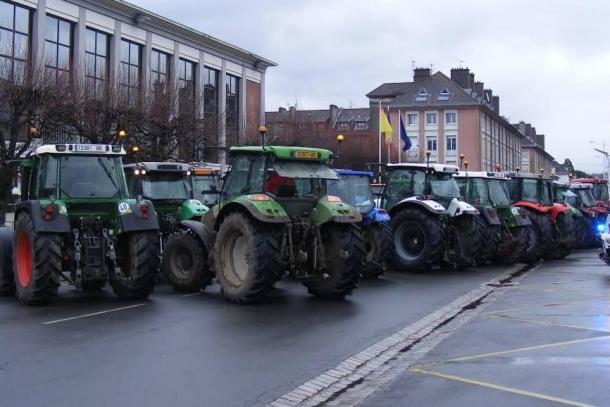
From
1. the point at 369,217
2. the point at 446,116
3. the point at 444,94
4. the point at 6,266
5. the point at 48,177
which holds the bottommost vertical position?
the point at 6,266

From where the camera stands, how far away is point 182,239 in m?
12.5

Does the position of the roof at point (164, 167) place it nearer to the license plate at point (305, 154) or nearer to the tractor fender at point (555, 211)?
the license plate at point (305, 154)

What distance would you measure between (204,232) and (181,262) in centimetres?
83

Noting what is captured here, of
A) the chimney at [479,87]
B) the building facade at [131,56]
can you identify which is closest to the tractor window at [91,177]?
the building facade at [131,56]

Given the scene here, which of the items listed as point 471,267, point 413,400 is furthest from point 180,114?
point 413,400

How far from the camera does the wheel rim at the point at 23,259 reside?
10977mm

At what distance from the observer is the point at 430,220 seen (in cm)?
1644

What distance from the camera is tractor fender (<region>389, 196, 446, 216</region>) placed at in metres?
16.3

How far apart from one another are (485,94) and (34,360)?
8803 centimetres

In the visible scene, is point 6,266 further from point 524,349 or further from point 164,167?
point 524,349

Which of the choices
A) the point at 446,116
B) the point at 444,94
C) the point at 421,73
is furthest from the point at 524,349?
the point at 421,73

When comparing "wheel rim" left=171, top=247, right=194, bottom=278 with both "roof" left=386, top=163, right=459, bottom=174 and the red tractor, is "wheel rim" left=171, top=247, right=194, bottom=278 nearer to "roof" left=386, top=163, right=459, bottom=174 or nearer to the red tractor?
"roof" left=386, top=163, right=459, bottom=174

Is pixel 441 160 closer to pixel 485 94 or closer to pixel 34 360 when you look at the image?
pixel 485 94

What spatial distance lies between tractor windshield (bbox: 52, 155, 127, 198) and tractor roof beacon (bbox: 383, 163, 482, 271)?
25.4ft
